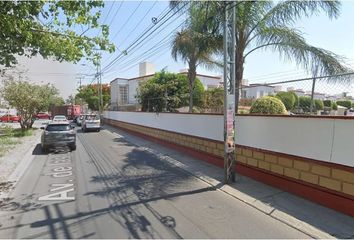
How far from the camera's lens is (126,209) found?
7.33 meters

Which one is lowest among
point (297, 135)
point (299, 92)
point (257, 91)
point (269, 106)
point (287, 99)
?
point (297, 135)

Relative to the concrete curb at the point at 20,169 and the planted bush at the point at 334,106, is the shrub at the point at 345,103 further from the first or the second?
the concrete curb at the point at 20,169

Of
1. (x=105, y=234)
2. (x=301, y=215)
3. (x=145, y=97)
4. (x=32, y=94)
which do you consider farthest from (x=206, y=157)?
(x=32, y=94)

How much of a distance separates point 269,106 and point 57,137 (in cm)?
1049

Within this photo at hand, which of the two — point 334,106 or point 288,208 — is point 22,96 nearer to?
point 334,106

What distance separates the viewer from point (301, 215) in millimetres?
6785

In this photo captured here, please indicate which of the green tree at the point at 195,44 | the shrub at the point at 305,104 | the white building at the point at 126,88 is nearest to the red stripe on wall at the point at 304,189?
the shrub at the point at 305,104

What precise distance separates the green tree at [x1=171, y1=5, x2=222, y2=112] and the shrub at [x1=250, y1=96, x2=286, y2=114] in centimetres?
281

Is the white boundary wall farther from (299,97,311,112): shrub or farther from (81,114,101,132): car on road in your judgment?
(81,114,101,132): car on road

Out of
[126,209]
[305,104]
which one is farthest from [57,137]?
[305,104]

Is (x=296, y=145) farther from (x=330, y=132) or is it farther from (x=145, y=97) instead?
(x=145, y=97)

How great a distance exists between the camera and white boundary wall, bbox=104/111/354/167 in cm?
706

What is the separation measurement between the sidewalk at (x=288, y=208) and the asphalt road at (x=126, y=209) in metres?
0.26

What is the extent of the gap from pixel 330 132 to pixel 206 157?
6.26 meters
